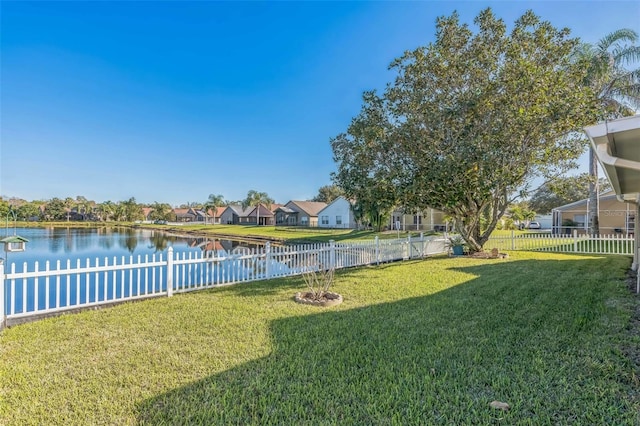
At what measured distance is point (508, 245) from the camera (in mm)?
16547

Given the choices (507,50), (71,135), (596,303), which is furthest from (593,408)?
(71,135)

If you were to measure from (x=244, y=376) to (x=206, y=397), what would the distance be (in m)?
0.44

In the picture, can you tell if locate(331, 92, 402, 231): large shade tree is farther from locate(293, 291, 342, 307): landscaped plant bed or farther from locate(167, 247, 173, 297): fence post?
locate(167, 247, 173, 297): fence post

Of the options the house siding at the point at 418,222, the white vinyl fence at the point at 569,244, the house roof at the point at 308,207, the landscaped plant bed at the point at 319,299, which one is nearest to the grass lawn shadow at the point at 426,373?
the landscaped plant bed at the point at 319,299

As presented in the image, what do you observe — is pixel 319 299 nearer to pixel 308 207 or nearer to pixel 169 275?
pixel 169 275

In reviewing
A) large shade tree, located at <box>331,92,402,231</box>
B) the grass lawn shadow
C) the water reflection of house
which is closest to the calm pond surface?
large shade tree, located at <box>331,92,402,231</box>

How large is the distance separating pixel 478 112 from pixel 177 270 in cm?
999

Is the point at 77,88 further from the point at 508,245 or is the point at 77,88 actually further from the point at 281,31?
the point at 508,245

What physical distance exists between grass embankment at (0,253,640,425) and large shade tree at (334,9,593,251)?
4.93 metres

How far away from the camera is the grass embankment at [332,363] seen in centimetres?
261

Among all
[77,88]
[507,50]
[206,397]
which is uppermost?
[77,88]

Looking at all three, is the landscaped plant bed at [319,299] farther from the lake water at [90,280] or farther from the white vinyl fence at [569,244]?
the white vinyl fence at [569,244]

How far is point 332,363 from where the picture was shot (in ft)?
11.4

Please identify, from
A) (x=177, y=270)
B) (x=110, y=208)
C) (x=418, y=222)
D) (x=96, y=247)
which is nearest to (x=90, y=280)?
(x=177, y=270)
